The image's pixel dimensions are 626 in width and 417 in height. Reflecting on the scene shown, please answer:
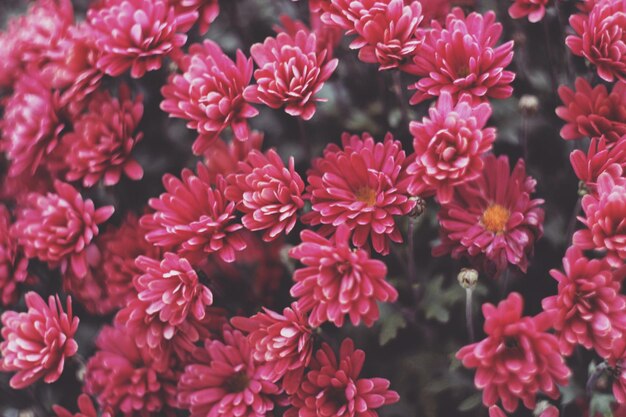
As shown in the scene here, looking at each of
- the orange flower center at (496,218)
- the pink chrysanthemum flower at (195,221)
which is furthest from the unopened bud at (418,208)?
the pink chrysanthemum flower at (195,221)

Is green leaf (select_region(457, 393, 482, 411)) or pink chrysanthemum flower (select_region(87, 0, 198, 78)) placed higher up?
pink chrysanthemum flower (select_region(87, 0, 198, 78))

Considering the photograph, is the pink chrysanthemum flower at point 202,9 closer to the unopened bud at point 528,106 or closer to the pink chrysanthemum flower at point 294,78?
the pink chrysanthemum flower at point 294,78

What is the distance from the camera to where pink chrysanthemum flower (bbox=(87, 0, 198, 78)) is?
1091mm

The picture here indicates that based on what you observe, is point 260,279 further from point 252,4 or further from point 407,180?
point 252,4

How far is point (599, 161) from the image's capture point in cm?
93

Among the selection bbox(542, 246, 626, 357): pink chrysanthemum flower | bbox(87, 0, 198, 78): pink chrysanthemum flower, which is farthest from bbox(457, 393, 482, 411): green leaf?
bbox(87, 0, 198, 78): pink chrysanthemum flower

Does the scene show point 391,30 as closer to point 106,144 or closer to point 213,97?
point 213,97

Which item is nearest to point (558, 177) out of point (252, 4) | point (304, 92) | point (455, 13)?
point (455, 13)

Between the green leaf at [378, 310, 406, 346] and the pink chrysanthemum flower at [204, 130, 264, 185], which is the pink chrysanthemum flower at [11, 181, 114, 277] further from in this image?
the green leaf at [378, 310, 406, 346]

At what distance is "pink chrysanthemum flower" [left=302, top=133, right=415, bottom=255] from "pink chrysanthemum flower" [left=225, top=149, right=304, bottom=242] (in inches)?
1.0

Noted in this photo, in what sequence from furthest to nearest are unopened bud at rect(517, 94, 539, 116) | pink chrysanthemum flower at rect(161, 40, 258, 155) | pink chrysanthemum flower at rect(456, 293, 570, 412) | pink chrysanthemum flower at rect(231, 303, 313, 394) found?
unopened bud at rect(517, 94, 539, 116) < pink chrysanthemum flower at rect(161, 40, 258, 155) < pink chrysanthemum flower at rect(231, 303, 313, 394) < pink chrysanthemum flower at rect(456, 293, 570, 412)

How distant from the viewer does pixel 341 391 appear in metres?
0.98

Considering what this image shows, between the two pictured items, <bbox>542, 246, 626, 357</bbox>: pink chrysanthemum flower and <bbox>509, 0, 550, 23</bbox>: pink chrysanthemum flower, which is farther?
<bbox>509, 0, 550, 23</bbox>: pink chrysanthemum flower

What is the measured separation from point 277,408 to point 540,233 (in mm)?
511
